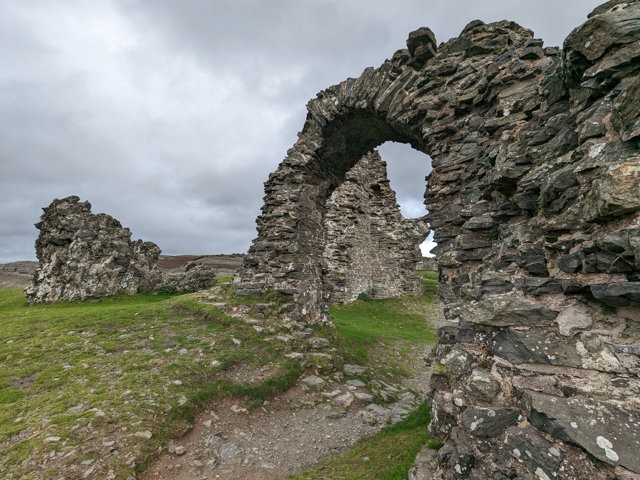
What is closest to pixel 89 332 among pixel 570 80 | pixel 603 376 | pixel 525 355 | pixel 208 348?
pixel 208 348

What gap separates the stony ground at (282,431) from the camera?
5438 millimetres

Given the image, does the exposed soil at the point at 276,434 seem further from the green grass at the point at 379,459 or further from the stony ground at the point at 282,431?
the green grass at the point at 379,459

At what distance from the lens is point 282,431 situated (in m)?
6.70

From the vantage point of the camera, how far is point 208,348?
8.78 metres

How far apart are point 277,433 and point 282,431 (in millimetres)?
121

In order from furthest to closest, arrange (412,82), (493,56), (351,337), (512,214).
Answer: (351,337), (412,82), (493,56), (512,214)

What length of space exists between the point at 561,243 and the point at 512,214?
152 cm

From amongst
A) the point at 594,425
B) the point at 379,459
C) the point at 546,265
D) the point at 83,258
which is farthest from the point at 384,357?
the point at 83,258

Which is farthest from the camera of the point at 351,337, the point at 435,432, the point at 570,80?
the point at 351,337

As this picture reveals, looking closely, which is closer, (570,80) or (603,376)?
(603,376)

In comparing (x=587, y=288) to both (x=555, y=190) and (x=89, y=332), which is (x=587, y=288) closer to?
(x=555, y=190)

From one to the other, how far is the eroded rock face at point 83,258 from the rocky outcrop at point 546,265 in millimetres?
16048

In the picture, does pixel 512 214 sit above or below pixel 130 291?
above

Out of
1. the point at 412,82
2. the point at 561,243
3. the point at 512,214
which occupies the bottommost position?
the point at 561,243
